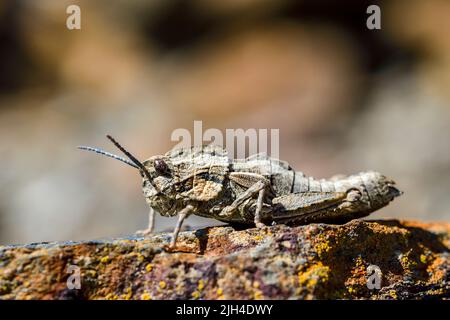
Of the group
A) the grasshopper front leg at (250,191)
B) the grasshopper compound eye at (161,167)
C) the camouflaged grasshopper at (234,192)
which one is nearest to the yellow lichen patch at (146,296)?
the camouflaged grasshopper at (234,192)

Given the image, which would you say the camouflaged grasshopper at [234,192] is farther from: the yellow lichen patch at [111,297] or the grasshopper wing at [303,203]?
the yellow lichen patch at [111,297]

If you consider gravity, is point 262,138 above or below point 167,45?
below

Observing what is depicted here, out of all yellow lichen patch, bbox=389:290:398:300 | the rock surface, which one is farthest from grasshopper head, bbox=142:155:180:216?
yellow lichen patch, bbox=389:290:398:300

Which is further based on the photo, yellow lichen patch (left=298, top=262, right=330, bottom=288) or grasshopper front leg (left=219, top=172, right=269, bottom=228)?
grasshopper front leg (left=219, top=172, right=269, bottom=228)

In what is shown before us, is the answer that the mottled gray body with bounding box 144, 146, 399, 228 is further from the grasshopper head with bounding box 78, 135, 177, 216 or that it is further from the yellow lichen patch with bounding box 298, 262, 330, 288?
the yellow lichen patch with bounding box 298, 262, 330, 288

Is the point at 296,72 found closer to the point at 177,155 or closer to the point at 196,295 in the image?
the point at 177,155

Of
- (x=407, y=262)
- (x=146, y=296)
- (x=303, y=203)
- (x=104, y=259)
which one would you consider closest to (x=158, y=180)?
(x=104, y=259)

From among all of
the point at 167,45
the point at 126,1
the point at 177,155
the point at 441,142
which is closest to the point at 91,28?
the point at 126,1
